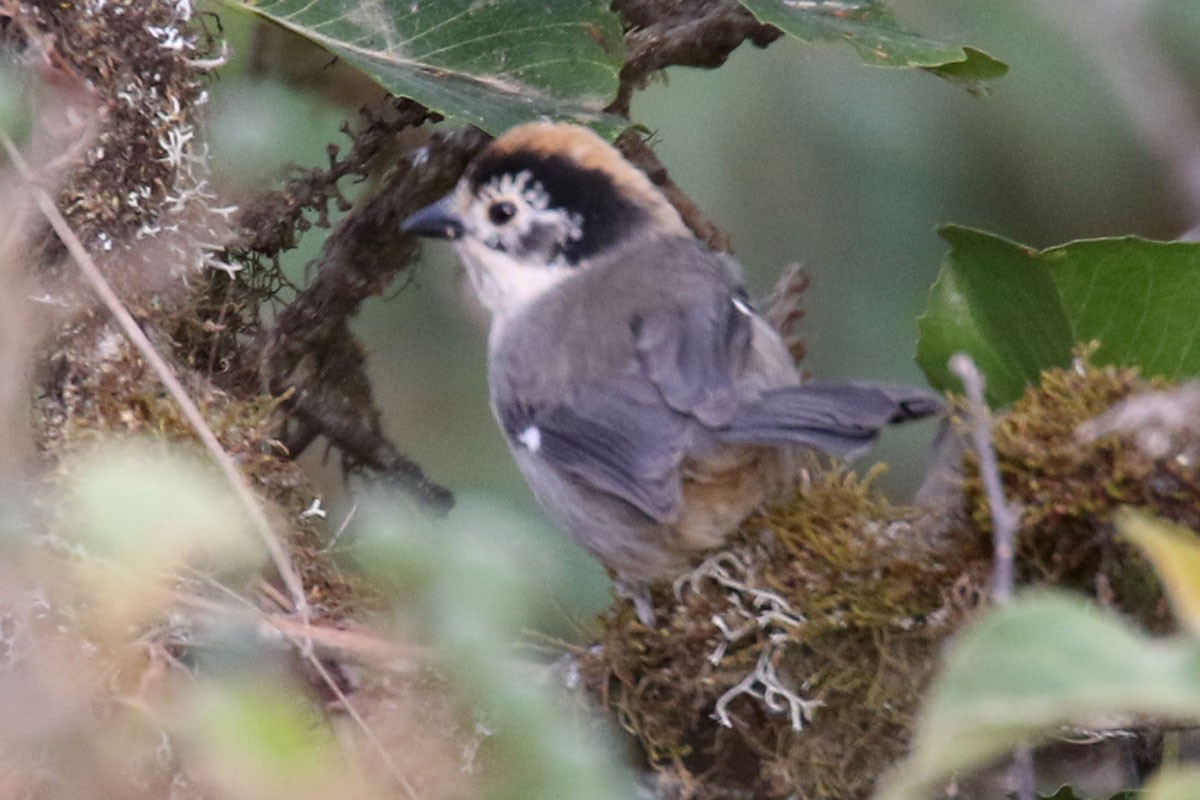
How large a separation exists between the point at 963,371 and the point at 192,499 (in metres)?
0.83

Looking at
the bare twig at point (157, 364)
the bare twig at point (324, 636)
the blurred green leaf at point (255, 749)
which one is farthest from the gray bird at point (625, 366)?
the blurred green leaf at point (255, 749)

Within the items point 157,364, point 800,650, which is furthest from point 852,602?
point 157,364

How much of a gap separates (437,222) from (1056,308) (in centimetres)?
112

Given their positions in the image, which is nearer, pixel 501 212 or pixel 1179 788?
pixel 1179 788

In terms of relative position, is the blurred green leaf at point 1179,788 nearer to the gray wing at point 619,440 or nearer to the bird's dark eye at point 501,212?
the gray wing at point 619,440

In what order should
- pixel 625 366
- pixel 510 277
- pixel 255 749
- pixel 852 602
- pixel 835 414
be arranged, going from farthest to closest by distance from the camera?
1. pixel 510 277
2. pixel 625 366
3. pixel 835 414
4. pixel 852 602
5. pixel 255 749

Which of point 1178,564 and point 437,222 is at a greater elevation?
point 1178,564

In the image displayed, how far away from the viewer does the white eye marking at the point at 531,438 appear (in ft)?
9.11

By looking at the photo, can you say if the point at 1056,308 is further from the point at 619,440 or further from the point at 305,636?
the point at 305,636

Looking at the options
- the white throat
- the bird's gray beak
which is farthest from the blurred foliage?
the white throat

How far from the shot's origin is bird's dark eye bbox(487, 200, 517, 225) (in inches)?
113

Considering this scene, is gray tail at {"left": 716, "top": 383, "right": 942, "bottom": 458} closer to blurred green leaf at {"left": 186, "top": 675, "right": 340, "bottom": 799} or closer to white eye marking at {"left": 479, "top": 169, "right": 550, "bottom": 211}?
white eye marking at {"left": 479, "top": 169, "right": 550, "bottom": 211}

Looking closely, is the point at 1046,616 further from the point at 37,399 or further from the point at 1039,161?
the point at 1039,161

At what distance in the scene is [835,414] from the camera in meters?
2.33
